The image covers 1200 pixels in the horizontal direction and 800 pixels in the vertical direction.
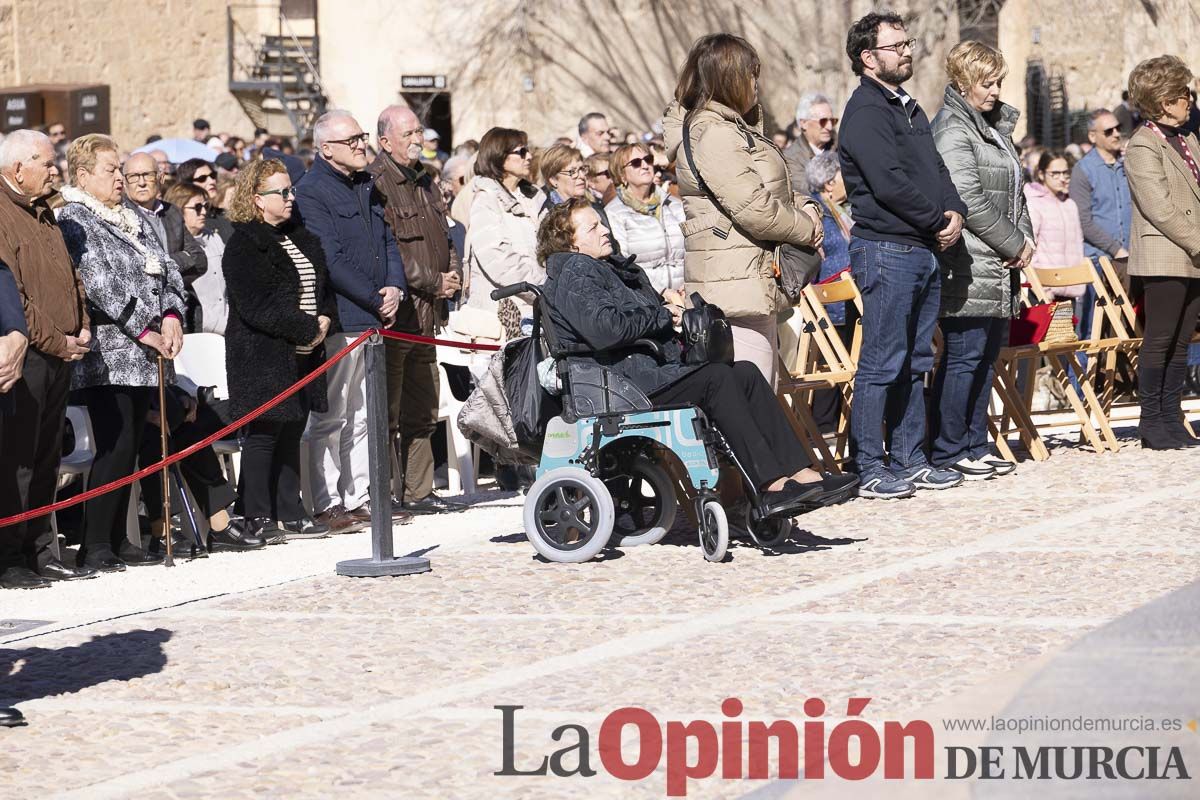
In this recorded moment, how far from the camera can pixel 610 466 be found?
8.94m

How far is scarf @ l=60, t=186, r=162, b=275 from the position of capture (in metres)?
9.00

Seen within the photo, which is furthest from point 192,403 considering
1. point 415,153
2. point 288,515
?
point 415,153

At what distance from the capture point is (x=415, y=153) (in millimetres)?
10609

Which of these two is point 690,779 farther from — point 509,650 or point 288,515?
point 288,515

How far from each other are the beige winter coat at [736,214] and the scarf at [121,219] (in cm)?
247

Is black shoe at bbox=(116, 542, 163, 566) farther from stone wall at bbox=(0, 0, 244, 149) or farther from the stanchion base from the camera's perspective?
stone wall at bbox=(0, 0, 244, 149)

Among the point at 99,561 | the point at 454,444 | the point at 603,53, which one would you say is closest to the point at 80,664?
the point at 99,561

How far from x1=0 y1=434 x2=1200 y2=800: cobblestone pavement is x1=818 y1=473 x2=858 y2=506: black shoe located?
248 mm

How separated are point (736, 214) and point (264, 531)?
271 cm

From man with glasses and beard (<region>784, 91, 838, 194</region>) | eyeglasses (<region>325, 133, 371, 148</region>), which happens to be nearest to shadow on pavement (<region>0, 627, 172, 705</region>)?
eyeglasses (<region>325, 133, 371, 148</region>)

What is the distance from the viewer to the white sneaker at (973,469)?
10.5 meters

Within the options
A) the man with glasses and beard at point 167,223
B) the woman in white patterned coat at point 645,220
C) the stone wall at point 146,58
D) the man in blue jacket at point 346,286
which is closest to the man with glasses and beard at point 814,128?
the woman in white patterned coat at point 645,220

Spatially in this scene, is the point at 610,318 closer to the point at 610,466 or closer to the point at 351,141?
the point at 610,466

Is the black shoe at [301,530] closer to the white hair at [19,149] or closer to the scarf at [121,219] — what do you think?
the scarf at [121,219]
